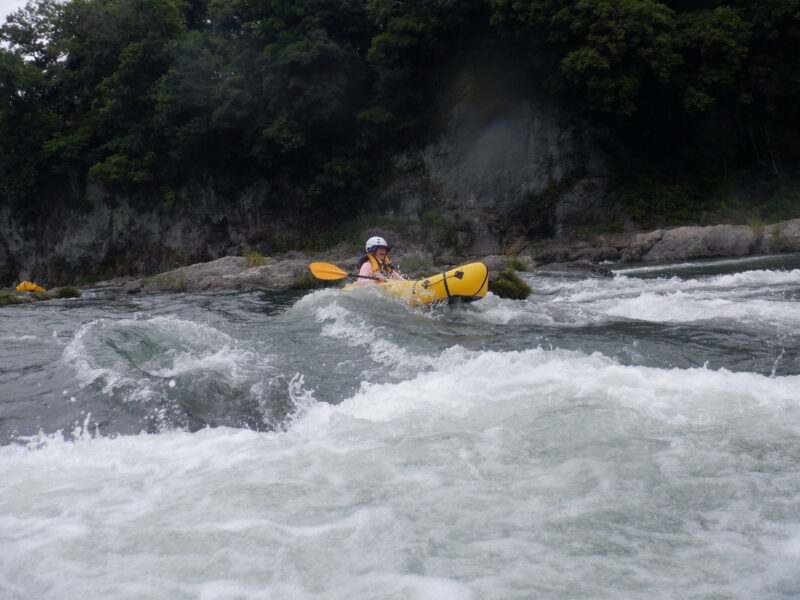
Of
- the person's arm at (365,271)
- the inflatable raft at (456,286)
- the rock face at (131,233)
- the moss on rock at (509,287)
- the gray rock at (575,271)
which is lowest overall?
the gray rock at (575,271)

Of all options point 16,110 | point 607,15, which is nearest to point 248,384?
point 607,15

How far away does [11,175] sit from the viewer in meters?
26.0

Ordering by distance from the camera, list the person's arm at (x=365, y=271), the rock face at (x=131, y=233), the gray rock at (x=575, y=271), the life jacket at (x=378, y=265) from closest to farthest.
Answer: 1. the person's arm at (x=365, y=271)
2. the life jacket at (x=378, y=265)
3. the gray rock at (x=575, y=271)
4. the rock face at (x=131, y=233)

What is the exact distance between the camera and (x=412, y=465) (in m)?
3.53

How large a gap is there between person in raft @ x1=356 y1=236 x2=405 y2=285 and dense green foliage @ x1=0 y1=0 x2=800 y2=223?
9.98 m

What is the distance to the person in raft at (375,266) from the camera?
9625 mm

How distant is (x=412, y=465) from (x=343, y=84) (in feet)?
64.3

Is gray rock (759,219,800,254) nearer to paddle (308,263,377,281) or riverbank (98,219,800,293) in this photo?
riverbank (98,219,800,293)

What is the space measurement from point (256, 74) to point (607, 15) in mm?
11488

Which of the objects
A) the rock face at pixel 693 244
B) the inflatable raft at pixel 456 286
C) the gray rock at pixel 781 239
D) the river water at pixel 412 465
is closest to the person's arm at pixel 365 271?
the inflatable raft at pixel 456 286

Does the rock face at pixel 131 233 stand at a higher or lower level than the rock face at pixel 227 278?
higher

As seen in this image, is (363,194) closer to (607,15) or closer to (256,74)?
(256,74)

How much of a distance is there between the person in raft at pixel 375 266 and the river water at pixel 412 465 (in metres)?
3.07

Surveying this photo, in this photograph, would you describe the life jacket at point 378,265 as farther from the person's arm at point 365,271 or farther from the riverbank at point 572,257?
the riverbank at point 572,257
